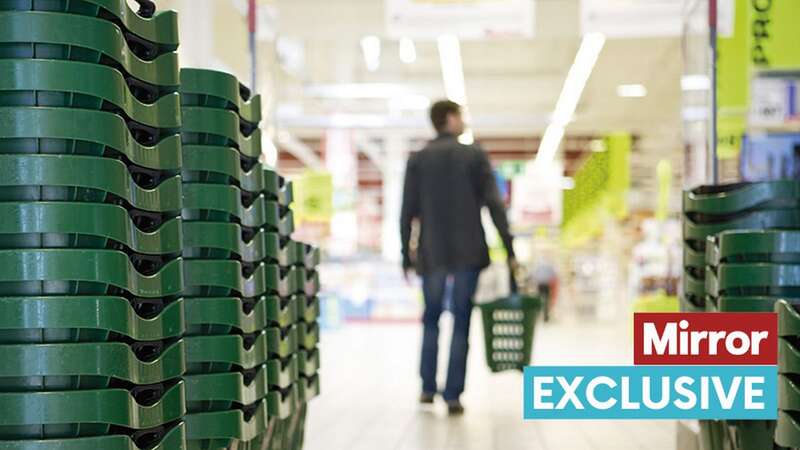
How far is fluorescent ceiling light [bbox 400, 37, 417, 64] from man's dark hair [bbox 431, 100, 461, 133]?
10.4 m

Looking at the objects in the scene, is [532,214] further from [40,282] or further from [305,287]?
[40,282]

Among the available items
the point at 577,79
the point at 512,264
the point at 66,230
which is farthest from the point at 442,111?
the point at 577,79

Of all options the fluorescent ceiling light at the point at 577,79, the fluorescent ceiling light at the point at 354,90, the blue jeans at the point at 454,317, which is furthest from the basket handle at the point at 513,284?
the fluorescent ceiling light at the point at 354,90

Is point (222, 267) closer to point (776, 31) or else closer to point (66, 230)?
point (66, 230)

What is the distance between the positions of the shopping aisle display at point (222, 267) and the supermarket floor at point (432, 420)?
98cm

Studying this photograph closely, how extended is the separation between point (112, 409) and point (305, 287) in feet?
7.67

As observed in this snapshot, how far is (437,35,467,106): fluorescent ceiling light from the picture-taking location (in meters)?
15.8

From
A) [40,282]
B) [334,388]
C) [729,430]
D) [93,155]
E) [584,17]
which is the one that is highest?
[584,17]

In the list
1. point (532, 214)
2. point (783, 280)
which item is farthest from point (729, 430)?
point (532, 214)

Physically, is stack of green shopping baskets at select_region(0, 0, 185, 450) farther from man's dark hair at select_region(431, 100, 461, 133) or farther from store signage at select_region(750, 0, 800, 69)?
store signage at select_region(750, 0, 800, 69)

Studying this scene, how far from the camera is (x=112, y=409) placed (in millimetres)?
2096

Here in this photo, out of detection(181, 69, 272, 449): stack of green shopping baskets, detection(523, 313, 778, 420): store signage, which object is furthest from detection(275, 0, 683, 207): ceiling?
detection(523, 313, 778, 420): store signage

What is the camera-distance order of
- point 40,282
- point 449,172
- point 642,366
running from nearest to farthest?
point 40,282, point 642,366, point 449,172

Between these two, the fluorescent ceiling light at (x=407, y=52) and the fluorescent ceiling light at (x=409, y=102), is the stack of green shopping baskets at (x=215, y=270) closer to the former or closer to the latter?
the fluorescent ceiling light at (x=407, y=52)
